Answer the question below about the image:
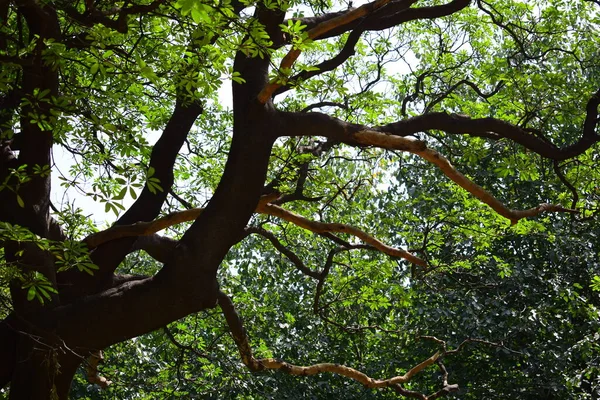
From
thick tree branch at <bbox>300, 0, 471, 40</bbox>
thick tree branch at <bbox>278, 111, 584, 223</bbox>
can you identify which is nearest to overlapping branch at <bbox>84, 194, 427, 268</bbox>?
thick tree branch at <bbox>278, 111, 584, 223</bbox>

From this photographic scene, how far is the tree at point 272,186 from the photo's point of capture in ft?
14.7

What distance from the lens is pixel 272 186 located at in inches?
253

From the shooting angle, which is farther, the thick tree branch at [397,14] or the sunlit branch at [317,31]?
the thick tree branch at [397,14]

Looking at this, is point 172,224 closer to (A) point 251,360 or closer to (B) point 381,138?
(B) point 381,138

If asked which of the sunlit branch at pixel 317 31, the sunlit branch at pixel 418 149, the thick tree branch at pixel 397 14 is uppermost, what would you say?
→ the thick tree branch at pixel 397 14

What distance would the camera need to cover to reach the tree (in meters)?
4.48

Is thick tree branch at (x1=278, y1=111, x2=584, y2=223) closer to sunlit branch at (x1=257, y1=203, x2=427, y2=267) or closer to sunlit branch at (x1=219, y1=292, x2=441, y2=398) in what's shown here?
sunlit branch at (x1=257, y1=203, x2=427, y2=267)

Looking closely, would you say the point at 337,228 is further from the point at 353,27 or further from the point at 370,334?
the point at 370,334

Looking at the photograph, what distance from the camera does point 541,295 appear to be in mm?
12594

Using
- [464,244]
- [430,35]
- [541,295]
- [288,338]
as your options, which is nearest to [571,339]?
[541,295]

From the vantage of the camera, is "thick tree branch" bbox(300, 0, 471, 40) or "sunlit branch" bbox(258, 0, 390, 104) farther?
"thick tree branch" bbox(300, 0, 471, 40)

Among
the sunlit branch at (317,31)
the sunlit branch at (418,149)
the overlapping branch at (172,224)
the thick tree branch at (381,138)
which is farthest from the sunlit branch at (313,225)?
the sunlit branch at (317,31)

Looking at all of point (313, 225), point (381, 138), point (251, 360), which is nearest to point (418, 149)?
point (381, 138)

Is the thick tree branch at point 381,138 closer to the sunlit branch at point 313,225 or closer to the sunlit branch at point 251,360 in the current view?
the sunlit branch at point 313,225
